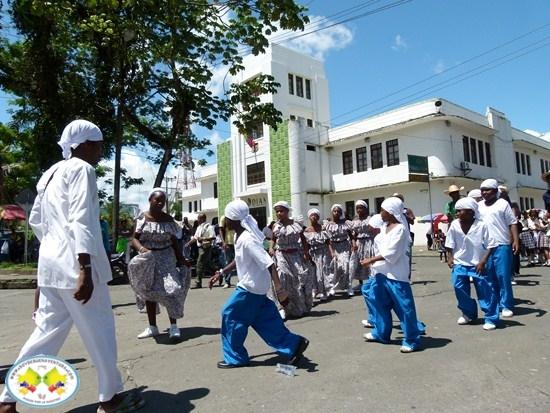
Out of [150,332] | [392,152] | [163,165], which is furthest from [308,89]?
[150,332]

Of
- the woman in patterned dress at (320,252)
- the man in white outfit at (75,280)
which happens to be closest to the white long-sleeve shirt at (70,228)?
the man in white outfit at (75,280)

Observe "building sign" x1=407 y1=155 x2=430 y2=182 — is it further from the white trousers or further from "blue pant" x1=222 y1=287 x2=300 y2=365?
the white trousers

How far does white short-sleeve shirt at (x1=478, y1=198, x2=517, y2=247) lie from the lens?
6.70m

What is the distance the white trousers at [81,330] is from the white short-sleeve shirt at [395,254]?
2994 millimetres

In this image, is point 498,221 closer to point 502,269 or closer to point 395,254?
point 502,269

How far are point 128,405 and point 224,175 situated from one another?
35.3 m

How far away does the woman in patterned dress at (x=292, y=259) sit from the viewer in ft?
24.9

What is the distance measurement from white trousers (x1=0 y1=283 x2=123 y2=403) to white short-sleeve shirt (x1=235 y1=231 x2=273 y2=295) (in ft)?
5.11

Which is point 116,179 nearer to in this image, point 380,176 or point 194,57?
point 194,57

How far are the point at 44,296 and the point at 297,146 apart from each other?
29255 millimetres

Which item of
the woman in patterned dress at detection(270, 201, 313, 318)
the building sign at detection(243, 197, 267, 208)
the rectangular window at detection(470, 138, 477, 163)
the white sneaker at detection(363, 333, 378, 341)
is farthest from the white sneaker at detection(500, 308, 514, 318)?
the building sign at detection(243, 197, 267, 208)

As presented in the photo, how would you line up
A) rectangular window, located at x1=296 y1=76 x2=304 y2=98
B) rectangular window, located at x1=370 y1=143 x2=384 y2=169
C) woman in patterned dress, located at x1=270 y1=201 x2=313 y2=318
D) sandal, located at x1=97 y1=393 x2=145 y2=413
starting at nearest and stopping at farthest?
sandal, located at x1=97 y1=393 x2=145 y2=413 → woman in patterned dress, located at x1=270 y1=201 x2=313 y2=318 → rectangular window, located at x1=370 y1=143 x2=384 y2=169 → rectangular window, located at x1=296 y1=76 x2=304 y2=98

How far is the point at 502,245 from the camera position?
669 centimetres

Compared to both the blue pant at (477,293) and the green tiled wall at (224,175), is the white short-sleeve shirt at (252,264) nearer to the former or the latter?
the blue pant at (477,293)
